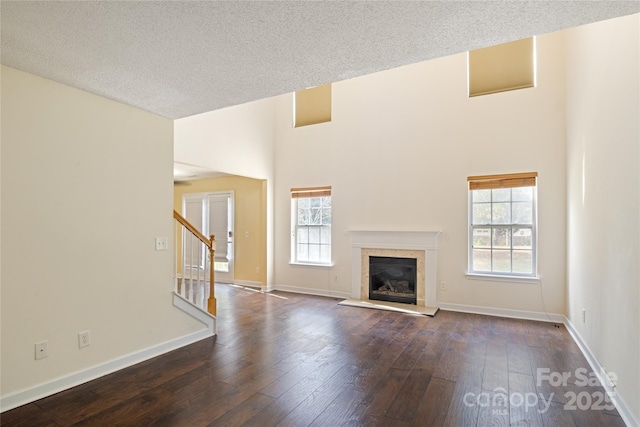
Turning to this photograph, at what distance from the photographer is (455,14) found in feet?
5.90

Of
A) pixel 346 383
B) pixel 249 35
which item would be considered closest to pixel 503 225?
pixel 346 383

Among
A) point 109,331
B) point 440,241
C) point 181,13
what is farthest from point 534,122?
point 109,331

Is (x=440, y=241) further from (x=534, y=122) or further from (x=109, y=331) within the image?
(x=109, y=331)

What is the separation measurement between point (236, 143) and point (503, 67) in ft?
13.7

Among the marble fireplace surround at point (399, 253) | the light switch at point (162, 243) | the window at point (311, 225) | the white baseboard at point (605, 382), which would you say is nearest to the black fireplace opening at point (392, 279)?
the marble fireplace surround at point (399, 253)

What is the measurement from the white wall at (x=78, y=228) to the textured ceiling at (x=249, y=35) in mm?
397

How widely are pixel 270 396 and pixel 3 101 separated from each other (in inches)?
109

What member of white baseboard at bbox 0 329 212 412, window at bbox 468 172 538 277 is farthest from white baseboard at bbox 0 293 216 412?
window at bbox 468 172 538 277

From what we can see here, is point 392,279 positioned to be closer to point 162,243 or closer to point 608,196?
point 608,196

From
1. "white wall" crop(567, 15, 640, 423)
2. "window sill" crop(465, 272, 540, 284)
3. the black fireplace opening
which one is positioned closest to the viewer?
"white wall" crop(567, 15, 640, 423)

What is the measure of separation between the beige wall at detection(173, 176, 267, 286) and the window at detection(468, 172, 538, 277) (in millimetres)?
3626

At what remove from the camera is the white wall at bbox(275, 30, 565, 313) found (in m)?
4.55

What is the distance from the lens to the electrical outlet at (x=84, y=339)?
9.14ft

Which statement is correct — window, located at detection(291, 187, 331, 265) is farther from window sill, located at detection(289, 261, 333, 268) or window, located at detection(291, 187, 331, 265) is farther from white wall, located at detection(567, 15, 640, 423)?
white wall, located at detection(567, 15, 640, 423)
